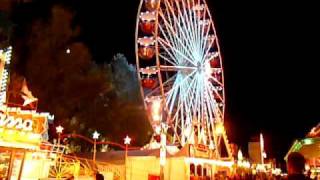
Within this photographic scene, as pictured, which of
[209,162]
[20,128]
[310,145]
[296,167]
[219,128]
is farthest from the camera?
[219,128]

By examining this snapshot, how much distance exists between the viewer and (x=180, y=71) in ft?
79.2

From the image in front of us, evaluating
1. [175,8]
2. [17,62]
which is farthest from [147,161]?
[17,62]

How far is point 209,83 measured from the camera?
25.9 meters

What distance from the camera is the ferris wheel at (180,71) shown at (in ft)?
74.8

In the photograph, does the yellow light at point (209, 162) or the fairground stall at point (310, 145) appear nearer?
the fairground stall at point (310, 145)

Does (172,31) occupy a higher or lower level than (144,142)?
higher

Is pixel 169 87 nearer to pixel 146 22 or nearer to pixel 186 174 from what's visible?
pixel 146 22

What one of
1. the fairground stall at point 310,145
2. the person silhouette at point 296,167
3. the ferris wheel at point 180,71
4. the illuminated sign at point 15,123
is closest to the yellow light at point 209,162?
the ferris wheel at point 180,71

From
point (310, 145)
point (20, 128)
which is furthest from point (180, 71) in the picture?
point (20, 128)

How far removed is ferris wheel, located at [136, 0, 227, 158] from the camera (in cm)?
2281

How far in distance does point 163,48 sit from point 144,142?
13.4 meters

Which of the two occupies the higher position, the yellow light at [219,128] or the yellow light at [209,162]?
the yellow light at [219,128]

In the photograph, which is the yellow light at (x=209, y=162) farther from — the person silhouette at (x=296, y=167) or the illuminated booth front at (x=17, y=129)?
the person silhouette at (x=296, y=167)

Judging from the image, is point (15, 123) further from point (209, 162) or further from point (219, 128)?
point (219, 128)
